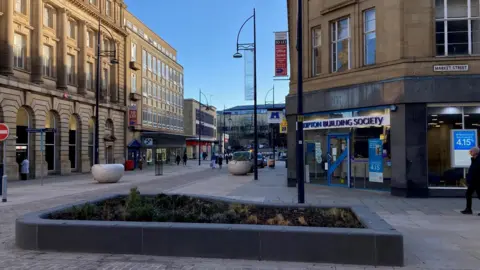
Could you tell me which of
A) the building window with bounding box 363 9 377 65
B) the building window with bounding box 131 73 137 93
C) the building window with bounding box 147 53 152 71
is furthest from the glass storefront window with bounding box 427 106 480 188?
the building window with bounding box 147 53 152 71

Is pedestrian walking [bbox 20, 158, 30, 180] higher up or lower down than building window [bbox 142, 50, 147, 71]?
lower down

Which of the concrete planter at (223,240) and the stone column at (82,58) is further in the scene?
the stone column at (82,58)

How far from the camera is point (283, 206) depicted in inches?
350

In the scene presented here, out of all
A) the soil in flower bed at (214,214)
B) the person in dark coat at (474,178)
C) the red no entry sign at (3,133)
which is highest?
the red no entry sign at (3,133)

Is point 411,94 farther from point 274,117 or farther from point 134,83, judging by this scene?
point 134,83

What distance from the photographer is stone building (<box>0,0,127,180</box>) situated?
2744cm

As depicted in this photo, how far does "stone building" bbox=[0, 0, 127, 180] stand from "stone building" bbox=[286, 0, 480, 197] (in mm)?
21982

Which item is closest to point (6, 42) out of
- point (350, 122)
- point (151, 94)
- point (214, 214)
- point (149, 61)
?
point (350, 122)

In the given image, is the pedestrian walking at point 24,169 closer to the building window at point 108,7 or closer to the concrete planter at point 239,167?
the concrete planter at point 239,167

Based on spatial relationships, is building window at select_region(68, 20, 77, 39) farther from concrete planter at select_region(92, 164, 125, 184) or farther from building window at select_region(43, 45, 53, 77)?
concrete planter at select_region(92, 164, 125, 184)

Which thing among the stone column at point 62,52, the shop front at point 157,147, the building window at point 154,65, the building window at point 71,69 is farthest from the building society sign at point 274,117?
the building window at point 154,65

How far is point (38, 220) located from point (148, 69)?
51.4m

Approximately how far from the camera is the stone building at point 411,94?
572 inches

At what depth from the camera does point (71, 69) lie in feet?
120
